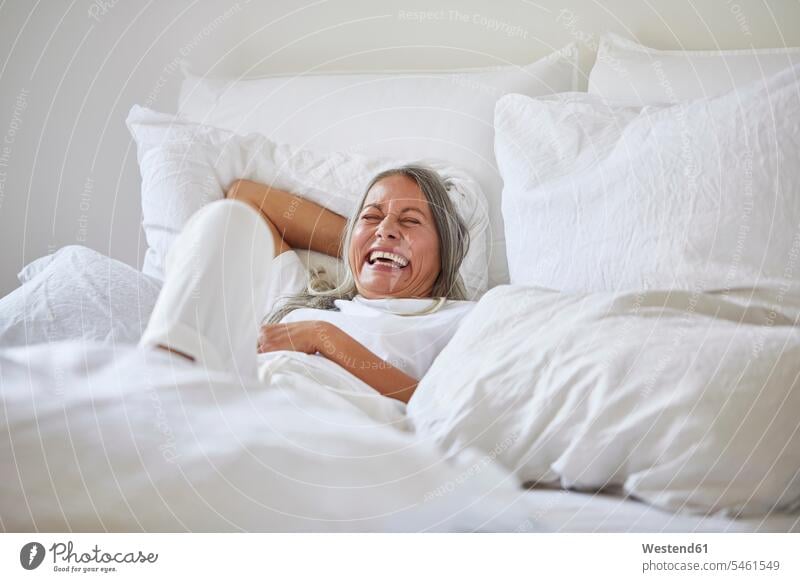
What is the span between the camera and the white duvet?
567 millimetres

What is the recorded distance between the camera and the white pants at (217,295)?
640mm

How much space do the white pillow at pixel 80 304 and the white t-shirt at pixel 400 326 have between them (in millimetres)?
159

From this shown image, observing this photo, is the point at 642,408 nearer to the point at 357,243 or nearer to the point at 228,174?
the point at 357,243

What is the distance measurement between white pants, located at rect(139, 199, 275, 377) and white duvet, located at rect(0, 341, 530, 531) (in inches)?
1.0

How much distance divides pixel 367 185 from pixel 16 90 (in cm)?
48

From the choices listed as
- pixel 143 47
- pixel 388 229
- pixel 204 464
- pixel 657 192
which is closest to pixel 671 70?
pixel 657 192

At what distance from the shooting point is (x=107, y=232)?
1.11m

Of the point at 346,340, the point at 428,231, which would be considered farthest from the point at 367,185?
the point at 346,340

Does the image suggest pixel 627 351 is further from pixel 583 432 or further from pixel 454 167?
pixel 454 167

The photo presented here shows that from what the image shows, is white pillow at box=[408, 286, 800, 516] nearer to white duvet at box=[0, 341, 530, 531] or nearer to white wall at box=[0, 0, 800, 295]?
white duvet at box=[0, 341, 530, 531]

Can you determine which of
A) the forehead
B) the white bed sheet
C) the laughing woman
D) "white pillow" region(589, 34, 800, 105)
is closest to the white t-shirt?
the laughing woman

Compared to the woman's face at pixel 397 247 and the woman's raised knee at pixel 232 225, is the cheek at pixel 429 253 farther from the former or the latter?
the woman's raised knee at pixel 232 225

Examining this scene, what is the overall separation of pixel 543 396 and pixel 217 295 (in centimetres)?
26

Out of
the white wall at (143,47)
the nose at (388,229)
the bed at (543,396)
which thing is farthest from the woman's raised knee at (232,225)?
the white wall at (143,47)
